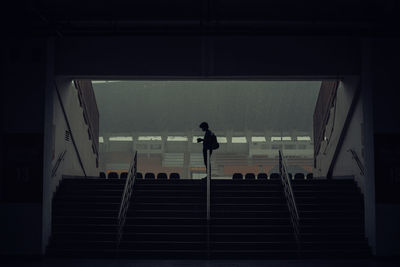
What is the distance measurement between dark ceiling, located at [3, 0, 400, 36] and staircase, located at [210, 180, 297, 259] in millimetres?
3636

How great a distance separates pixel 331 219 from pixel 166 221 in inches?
130

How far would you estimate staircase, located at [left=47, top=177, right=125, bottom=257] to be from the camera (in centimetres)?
909

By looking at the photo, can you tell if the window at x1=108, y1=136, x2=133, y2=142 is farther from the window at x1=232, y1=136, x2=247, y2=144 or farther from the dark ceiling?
the dark ceiling

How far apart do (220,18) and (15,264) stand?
5.54 m

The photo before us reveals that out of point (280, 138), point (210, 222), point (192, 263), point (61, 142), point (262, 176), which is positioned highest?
point (280, 138)

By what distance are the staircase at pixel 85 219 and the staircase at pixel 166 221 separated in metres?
0.33

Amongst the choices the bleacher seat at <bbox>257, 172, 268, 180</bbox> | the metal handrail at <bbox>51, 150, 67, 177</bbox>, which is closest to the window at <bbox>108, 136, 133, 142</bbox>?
the bleacher seat at <bbox>257, 172, 268, 180</bbox>

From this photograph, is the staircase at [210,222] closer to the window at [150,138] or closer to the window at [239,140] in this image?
the window at [150,138]

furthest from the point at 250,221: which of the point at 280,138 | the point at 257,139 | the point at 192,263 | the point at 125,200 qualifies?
the point at 257,139

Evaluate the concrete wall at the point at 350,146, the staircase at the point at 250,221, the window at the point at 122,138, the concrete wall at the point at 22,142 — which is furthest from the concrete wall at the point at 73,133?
the window at the point at 122,138

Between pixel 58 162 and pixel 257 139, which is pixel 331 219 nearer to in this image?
pixel 58 162

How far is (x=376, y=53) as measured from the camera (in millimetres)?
9117

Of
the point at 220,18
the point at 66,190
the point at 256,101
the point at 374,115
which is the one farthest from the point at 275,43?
the point at 256,101

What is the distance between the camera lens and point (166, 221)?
9.73m
